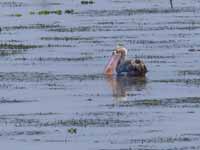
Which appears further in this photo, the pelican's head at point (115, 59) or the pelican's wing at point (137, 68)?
the pelican's head at point (115, 59)

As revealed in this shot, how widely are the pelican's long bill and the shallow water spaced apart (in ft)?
0.84

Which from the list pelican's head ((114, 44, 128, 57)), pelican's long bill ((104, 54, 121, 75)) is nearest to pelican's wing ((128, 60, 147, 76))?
pelican's long bill ((104, 54, 121, 75))

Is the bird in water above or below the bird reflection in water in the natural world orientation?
above

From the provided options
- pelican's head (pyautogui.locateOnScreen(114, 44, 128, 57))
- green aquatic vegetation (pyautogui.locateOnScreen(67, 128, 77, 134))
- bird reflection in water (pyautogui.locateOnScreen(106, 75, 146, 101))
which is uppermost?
pelican's head (pyautogui.locateOnScreen(114, 44, 128, 57))

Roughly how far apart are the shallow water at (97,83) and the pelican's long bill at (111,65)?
0.84ft

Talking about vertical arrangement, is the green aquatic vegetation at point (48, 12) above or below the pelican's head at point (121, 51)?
above

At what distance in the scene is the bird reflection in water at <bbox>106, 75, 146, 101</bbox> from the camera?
28.3m

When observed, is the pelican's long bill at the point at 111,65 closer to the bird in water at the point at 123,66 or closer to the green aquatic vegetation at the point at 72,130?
→ the bird in water at the point at 123,66

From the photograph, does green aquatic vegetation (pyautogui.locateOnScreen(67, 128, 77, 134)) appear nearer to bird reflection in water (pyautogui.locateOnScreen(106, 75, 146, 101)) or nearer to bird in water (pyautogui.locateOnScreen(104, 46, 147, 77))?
bird reflection in water (pyautogui.locateOnScreen(106, 75, 146, 101))

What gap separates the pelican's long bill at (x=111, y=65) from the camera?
33.1 m

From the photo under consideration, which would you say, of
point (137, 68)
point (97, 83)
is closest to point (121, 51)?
point (137, 68)

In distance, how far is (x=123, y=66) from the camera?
33.3m

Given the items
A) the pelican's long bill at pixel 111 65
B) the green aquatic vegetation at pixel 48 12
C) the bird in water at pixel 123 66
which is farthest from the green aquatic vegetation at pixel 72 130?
the green aquatic vegetation at pixel 48 12

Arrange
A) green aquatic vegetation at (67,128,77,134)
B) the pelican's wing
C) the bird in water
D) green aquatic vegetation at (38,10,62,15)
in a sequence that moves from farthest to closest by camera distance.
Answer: green aquatic vegetation at (38,10,62,15) → the bird in water → the pelican's wing → green aquatic vegetation at (67,128,77,134)
